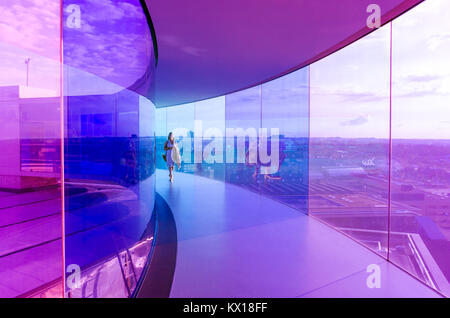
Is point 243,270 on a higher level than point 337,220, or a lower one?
higher

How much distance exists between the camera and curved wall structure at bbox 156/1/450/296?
284 centimetres

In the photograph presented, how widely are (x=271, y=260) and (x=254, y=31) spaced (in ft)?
9.63

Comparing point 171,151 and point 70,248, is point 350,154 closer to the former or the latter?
point 171,151

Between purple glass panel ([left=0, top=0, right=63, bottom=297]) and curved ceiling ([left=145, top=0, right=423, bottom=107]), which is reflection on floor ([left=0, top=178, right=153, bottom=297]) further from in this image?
curved ceiling ([left=145, top=0, right=423, bottom=107])

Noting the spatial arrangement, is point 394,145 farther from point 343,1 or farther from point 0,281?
point 0,281

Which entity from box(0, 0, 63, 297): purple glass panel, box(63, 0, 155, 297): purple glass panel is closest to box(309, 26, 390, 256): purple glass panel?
box(63, 0, 155, 297): purple glass panel

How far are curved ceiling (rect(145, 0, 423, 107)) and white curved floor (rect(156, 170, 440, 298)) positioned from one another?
8.89ft

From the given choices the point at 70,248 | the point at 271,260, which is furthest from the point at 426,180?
the point at 70,248

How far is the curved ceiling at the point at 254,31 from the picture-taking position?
8.63 ft

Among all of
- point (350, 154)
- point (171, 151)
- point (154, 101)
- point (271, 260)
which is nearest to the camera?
point (271, 260)

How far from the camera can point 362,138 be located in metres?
13.2
